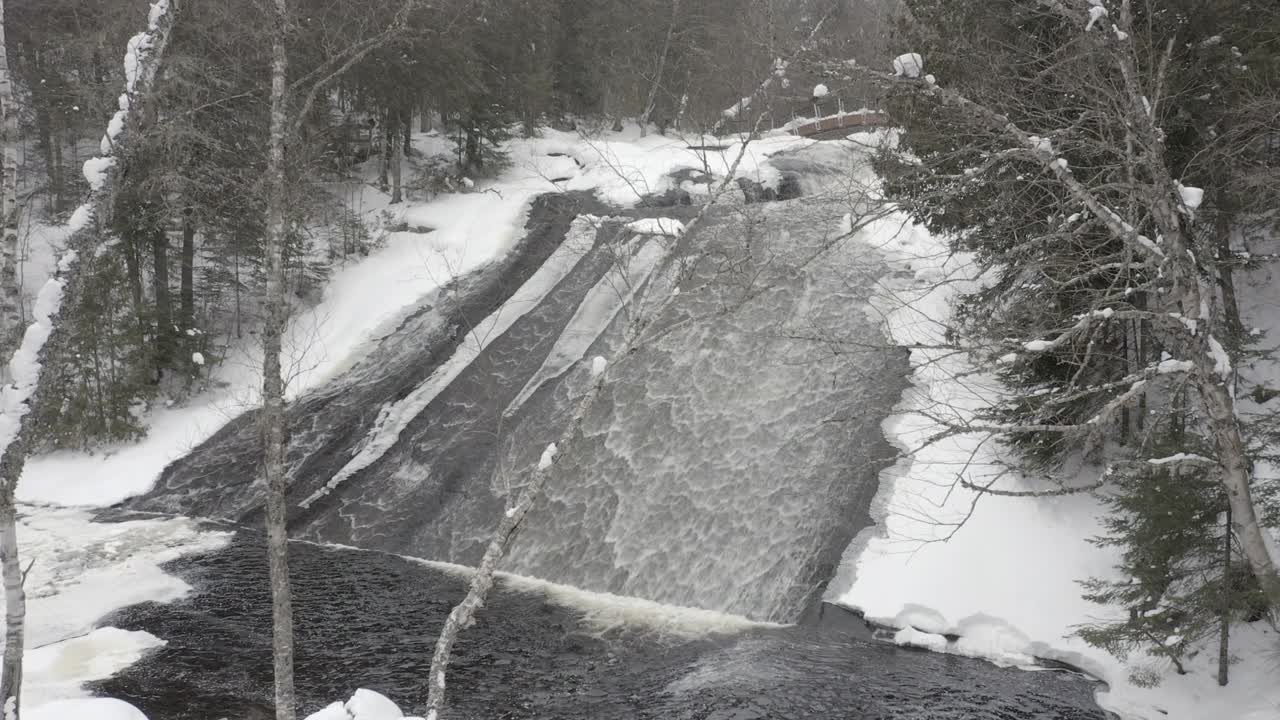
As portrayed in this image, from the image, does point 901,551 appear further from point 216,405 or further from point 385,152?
point 385,152

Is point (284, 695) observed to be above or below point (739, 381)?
below

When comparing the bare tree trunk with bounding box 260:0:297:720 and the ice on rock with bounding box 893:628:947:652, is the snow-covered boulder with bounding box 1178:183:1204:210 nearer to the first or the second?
the ice on rock with bounding box 893:628:947:652

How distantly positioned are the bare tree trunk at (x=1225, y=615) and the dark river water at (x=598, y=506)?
146cm

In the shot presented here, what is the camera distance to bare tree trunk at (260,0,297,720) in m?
7.31

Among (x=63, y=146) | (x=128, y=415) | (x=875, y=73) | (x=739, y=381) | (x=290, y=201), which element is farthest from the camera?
(x=63, y=146)

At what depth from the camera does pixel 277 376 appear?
746cm

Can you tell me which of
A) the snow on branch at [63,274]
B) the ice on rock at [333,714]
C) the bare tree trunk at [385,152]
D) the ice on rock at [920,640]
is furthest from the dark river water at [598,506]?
the bare tree trunk at [385,152]

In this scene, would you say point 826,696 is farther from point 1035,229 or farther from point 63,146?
point 63,146

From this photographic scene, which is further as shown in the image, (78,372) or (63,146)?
(63,146)

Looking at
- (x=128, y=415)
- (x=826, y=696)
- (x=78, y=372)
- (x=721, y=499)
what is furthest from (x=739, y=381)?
(x=78, y=372)

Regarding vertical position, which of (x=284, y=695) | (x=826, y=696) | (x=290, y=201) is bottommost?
(x=826, y=696)

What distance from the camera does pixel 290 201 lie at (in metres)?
8.35

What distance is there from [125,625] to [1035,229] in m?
13.2

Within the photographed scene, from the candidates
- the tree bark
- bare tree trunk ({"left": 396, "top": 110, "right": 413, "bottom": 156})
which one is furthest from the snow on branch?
bare tree trunk ({"left": 396, "top": 110, "right": 413, "bottom": 156})
